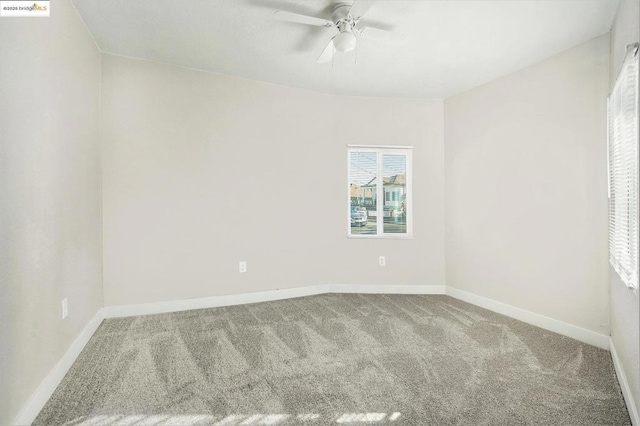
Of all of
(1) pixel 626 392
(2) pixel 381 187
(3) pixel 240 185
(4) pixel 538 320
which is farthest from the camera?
(2) pixel 381 187

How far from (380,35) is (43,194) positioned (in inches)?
106

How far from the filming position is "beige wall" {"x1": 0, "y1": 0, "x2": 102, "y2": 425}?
1581 mm

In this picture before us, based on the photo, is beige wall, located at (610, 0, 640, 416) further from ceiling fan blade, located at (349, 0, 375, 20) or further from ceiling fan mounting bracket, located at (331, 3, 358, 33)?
ceiling fan mounting bracket, located at (331, 3, 358, 33)

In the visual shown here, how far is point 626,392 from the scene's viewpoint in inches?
76.6

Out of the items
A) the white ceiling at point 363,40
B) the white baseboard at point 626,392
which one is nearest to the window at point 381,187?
the white ceiling at point 363,40

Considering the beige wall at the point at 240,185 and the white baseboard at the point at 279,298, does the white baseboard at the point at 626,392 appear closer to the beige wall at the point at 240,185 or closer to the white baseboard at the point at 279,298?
the white baseboard at the point at 279,298

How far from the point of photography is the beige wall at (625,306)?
1772 millimetres

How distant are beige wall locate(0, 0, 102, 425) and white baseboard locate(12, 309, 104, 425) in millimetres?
47

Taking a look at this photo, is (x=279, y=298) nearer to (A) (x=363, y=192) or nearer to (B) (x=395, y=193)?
(A) (x=363, y=192)

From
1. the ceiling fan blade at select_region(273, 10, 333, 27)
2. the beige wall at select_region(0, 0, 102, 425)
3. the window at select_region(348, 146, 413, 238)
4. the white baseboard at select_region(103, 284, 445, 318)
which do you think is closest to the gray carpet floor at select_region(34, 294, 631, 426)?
the white baseboard at select_region(103, 284, 445, 318)

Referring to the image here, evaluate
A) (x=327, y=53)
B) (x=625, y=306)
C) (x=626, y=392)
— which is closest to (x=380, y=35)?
(x=327, y=53)

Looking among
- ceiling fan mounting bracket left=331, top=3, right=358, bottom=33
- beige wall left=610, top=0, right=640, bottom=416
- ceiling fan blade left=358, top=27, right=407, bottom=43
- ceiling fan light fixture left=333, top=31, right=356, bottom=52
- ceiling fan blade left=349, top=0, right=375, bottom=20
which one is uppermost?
ceiling fan blade left=358, top=27, right=407, bottom=43

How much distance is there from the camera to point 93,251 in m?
2.99

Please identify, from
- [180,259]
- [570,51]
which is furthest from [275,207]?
[570,51]
